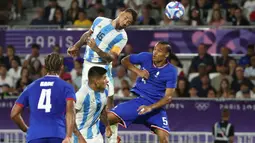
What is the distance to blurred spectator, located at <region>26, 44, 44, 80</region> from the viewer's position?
23328 millimetres

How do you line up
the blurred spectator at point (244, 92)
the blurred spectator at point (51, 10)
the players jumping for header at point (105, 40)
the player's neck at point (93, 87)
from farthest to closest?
the blurred spectator at point (51, 10)
the blurred spectator at point (244, 92)
the players jumping for header at point (105, 40)
the player's neck at point (93, 87)

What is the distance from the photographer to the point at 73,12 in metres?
25.3

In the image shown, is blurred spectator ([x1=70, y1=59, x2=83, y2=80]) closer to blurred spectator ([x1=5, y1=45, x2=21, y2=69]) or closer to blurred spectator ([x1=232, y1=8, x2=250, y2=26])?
blurred spectator ([x1=5, y1=45, x2=21, y2=69])

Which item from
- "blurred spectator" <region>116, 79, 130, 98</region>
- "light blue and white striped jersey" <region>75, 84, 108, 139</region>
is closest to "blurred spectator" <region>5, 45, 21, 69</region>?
"blurred spectator" <region>116, 79, 130, 98</region>

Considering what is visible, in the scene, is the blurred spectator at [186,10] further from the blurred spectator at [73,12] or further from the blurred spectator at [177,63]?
the blurred spectator at [73,12]

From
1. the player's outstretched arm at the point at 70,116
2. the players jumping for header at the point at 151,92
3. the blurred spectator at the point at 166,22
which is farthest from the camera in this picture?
the blurred spectator at the point at 166,22

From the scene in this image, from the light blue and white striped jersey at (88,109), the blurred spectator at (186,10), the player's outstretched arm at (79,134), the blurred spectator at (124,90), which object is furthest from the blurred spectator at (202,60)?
the player's outstretched arm at (79,134)

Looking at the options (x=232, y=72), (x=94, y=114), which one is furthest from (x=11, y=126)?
(x=94, y=114)

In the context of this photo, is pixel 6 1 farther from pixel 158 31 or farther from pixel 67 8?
pixel 158 31

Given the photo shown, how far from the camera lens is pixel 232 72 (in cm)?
2270

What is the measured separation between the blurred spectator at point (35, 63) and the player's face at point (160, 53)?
8196 millimetres

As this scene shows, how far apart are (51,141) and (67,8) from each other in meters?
15.3

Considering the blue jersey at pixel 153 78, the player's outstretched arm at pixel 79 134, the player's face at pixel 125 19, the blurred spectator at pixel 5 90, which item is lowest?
the blurred spectator at pixel 5 90

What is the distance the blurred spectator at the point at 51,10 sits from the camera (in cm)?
2556
